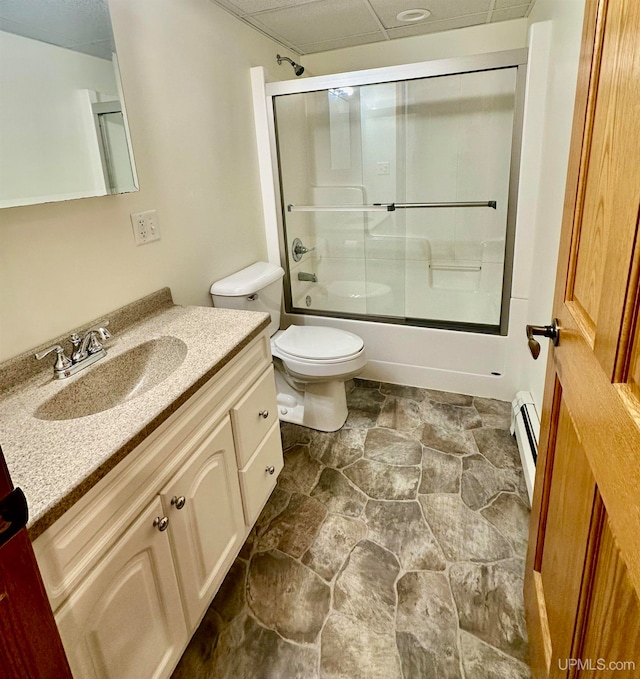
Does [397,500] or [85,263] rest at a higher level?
[85,263]

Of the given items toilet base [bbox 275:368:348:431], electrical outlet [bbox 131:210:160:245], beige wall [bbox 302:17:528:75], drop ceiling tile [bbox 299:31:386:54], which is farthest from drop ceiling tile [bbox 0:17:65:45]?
beige wall [bbox 302:17:528:75]

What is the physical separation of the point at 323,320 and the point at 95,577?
85.6 inches

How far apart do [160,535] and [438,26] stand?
299 cm

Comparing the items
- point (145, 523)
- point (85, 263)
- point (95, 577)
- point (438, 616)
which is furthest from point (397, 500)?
point (85, 263)

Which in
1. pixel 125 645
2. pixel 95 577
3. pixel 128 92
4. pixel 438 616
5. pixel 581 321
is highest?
pixel 128 92

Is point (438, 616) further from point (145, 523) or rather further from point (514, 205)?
point (514, 205)

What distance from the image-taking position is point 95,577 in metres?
0.90

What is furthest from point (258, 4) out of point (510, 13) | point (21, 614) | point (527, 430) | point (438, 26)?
point (21, 614)

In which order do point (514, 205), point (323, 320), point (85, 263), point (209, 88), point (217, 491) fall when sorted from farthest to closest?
point (323, 320)
point (514, 205)
point (209, 88)
point (85, 263)
point (217, 491)

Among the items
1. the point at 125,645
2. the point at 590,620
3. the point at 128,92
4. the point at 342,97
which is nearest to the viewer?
the point at 590,620

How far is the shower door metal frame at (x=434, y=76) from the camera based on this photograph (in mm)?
2125

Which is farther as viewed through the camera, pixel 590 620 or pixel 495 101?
pixel 495 101

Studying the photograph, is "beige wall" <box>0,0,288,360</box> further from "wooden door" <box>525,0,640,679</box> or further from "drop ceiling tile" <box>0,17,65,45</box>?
"wooden door" <box>525,0,640,679</box>

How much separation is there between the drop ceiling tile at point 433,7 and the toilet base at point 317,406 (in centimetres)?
192
